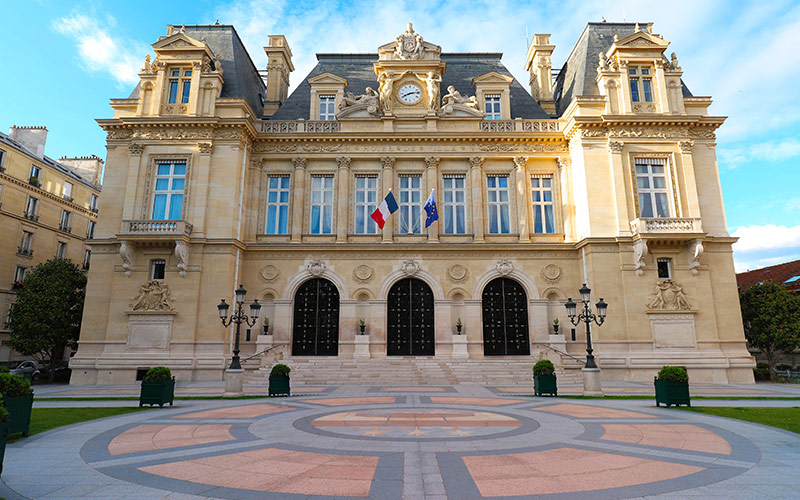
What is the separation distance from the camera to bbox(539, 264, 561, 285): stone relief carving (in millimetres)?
29266

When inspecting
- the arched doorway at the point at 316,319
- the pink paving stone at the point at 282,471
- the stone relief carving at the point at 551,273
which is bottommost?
the pink paving stone at the point at 282,471

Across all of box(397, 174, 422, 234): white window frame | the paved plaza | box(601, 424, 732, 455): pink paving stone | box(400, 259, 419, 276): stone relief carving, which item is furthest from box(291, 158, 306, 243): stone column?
box(601, 424, 732, 455): pink paving stone

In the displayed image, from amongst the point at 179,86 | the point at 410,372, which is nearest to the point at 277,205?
the point at 179,86

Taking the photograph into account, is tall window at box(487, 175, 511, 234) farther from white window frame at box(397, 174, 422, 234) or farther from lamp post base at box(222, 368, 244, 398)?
lamp post base at box(222, 368, 244, 398)

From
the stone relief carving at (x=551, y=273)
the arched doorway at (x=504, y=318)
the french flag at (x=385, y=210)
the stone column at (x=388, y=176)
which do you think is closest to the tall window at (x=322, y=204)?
the stone column at (x=388, y=176)

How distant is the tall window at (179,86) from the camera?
29.8 meters

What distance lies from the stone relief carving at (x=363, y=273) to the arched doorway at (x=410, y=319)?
68.7 inches

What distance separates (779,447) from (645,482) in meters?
4.84

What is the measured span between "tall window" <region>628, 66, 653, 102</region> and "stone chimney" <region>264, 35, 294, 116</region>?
2552cm

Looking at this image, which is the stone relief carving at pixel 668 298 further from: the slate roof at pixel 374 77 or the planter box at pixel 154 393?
the planter box at pixel 154 393

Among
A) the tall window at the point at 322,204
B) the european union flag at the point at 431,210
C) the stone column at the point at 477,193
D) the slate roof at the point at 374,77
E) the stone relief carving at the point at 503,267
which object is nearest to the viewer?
the european union flag at the point at 431,210

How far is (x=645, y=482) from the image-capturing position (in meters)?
6.89

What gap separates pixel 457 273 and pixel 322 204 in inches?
410

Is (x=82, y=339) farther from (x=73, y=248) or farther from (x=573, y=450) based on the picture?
(x=573, y=450)
